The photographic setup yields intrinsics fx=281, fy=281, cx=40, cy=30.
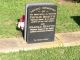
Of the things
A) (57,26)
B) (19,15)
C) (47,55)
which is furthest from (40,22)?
(19,15)

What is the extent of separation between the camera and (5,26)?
8.35 meters

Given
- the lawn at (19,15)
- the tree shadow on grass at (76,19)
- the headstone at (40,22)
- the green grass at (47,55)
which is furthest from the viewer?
the tree shadow on grass at (76,19)

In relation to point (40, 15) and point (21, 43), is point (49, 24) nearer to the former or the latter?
point (40, 15)

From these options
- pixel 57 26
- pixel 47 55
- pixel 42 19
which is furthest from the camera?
pixel 57 26

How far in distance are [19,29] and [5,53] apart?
156 cm

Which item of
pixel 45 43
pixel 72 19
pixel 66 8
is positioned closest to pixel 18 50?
pixel 45 43

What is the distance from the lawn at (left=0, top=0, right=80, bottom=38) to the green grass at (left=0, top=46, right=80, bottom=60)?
112cm

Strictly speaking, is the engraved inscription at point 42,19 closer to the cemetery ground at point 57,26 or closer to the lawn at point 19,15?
the cemetery ground at point 57,26

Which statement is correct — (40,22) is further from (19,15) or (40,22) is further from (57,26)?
(19,15)

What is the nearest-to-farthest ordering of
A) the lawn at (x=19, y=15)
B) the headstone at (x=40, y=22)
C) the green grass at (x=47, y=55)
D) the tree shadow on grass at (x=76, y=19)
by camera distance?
1. the green grass at (x=47, y=55)
2. the headstone at (x=40, y=22)
3. the lawn at (x=19, y=15)
4. the tree shadow on grass at (x=76, y=19)

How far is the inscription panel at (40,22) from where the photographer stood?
6.95m

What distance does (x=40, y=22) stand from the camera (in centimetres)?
712

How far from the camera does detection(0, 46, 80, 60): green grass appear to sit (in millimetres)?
6449

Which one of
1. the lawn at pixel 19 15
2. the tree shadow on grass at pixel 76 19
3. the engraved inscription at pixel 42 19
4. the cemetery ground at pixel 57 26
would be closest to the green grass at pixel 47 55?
the cemetery ground at pixel 57 26
